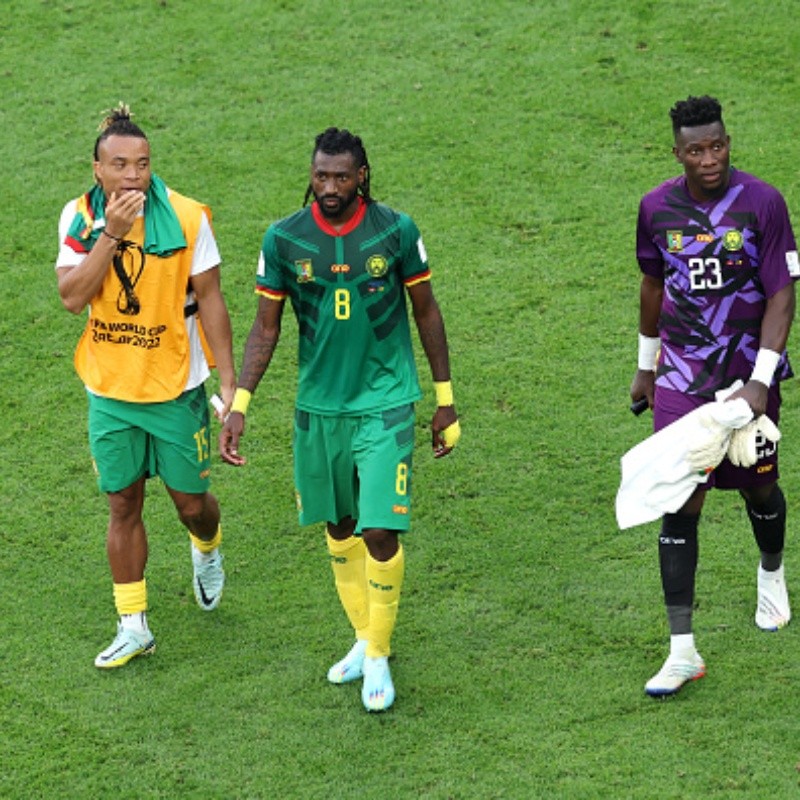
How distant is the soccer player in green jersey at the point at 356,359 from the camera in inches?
289

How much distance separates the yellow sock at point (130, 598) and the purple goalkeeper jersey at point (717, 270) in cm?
256

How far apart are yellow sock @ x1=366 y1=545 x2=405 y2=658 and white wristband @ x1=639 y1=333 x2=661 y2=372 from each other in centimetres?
138

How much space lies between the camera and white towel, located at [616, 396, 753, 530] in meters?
7.14

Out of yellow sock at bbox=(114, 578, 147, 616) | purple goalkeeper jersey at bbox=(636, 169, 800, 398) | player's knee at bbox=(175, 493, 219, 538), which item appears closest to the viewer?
purple goalkeeper jersey at bbox=(636, 169, 800, 398)

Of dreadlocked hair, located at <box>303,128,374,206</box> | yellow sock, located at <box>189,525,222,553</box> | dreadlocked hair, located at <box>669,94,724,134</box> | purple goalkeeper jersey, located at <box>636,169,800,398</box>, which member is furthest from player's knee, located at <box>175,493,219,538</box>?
dreadlocked hair, located at <box>669,94,724,134</box>

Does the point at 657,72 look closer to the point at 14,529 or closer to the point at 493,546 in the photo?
the point at 493,546

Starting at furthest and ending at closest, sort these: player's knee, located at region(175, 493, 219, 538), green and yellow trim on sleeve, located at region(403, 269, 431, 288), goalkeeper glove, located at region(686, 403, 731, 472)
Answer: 1. player's knee, located at region(175, 493, 219, 538)
2. green and yellow trim on sleeve, located at region(403, 269, 431, 288)
3. goalkeeper glove, located at region(686, 403, 731, 472)

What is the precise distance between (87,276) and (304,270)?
937 mm

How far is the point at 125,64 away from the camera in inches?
528

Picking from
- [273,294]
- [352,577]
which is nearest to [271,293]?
[273,294]

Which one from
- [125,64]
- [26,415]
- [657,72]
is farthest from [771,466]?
[125,64]

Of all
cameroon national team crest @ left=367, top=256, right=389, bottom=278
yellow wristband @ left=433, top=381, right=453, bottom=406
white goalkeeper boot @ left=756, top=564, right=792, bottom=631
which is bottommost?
white goalkeeper boot @ left=756, top=564, right=792, bottom=631

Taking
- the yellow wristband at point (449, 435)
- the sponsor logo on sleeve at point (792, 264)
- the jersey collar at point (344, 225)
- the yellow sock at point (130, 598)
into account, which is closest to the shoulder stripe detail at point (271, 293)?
the jersey collar at point (344, 225)

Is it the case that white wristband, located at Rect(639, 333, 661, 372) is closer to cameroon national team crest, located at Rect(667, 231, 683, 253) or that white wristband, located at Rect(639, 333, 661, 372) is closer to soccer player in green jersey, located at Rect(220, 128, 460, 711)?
cameroon national team crest, located at Rect(667, 231, 683, 253)
